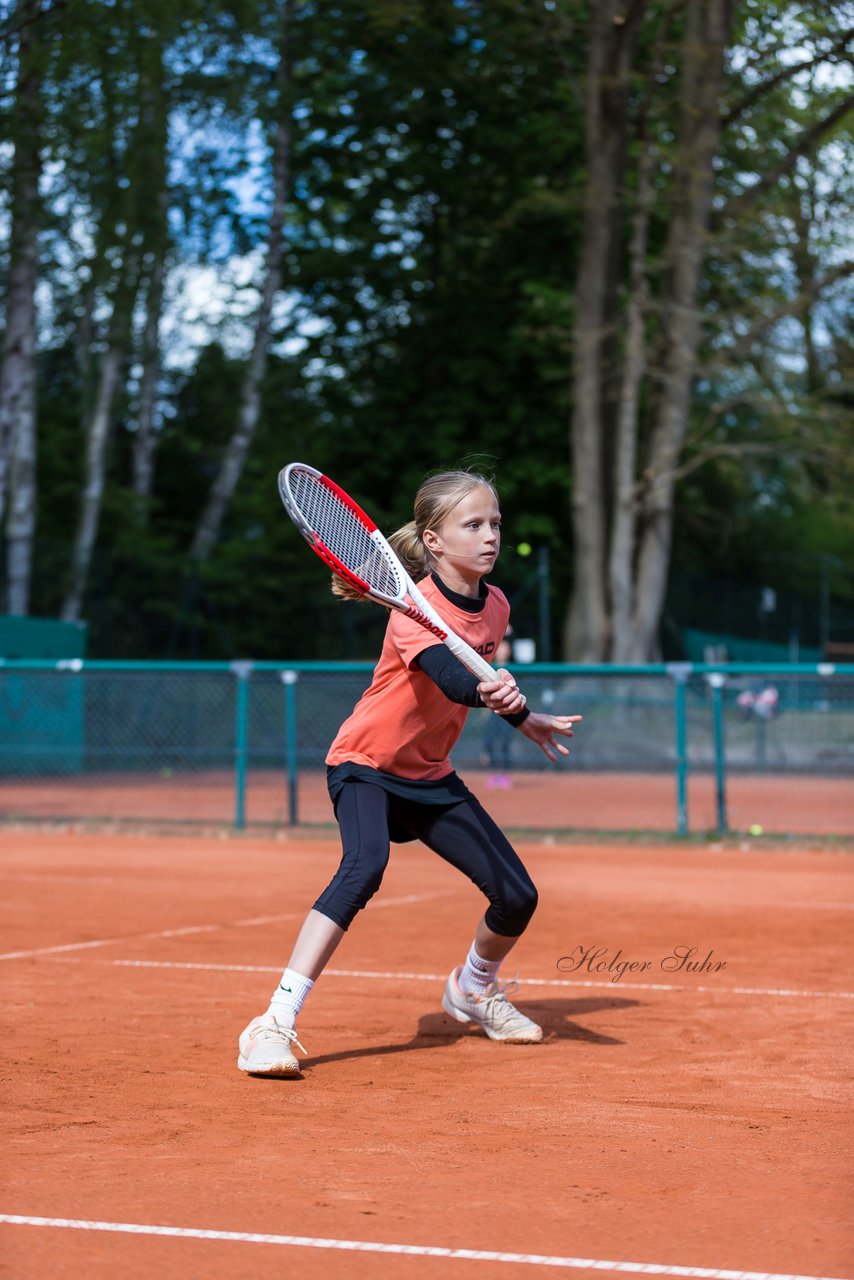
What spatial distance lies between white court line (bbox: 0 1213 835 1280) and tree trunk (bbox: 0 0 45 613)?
14887 mm

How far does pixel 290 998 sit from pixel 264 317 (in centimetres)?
2213

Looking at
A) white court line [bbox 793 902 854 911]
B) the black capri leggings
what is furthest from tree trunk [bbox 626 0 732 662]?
the black capri leggings

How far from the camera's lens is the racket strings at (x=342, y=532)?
5.64 meters

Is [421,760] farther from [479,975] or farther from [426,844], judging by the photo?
[479,975]

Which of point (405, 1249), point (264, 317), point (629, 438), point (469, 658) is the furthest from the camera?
point (264, 317)

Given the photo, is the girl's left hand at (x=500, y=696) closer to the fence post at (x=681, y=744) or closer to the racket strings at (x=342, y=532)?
the racket strings at (x=342, y=532)

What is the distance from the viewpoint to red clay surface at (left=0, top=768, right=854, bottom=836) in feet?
51.1

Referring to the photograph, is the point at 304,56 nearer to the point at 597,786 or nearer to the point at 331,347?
the point at 331,347

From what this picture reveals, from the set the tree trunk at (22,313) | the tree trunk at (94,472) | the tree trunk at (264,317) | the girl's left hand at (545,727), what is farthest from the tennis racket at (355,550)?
the tree trunk at (264,317)

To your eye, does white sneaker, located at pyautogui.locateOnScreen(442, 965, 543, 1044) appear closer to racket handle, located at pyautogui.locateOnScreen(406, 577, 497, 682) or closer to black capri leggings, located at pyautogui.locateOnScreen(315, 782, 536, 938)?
black capri leggings, located at pyautogui.locateOnScreen(315, 782, 536, 938)

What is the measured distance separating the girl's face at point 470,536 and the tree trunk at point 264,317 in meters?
19.9

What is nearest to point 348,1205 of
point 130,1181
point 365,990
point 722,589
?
point 130,1181
